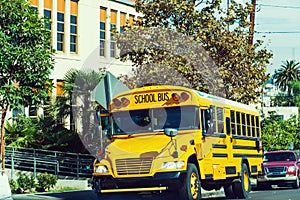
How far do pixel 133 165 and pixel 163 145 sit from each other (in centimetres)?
89

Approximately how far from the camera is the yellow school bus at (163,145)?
55.1ft

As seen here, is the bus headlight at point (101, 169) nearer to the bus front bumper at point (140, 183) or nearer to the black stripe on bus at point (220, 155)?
the bus front bumper at point (140, 183)

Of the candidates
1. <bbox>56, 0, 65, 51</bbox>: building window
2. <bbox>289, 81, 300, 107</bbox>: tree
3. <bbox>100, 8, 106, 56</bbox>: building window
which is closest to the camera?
<bbox>56, 0, 65, 51</bbox>: building window

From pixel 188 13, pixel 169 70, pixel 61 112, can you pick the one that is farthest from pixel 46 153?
pixel 188 13

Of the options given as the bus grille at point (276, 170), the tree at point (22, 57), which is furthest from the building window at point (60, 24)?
the tree at point (22, 57)

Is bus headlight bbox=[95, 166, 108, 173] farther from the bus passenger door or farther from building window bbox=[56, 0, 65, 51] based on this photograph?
building window bbox=[56, 0, 65, 51]

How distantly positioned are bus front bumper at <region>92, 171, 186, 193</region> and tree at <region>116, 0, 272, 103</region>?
35.3ft

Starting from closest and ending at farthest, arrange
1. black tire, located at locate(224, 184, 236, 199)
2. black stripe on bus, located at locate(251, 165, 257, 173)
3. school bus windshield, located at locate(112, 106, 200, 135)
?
1. school bus windshield, located at locate(112, 106, 200, 135)
2. black tire, located at locate(224, 184, 236, 199)
3. black stripe on bus, located at locate(251, 165, 257, 173)

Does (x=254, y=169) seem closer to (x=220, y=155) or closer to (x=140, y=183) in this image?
(x=220, y=155)

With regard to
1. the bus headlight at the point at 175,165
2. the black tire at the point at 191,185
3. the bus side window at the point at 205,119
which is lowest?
Answer: the black tire at the point at 191,185

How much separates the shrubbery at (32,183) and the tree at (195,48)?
552cm

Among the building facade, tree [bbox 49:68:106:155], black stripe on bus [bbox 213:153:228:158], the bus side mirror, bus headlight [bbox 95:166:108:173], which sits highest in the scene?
the building facade

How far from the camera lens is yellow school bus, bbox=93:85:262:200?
16797mm

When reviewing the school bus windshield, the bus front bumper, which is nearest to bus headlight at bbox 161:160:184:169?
the bus front bumper
